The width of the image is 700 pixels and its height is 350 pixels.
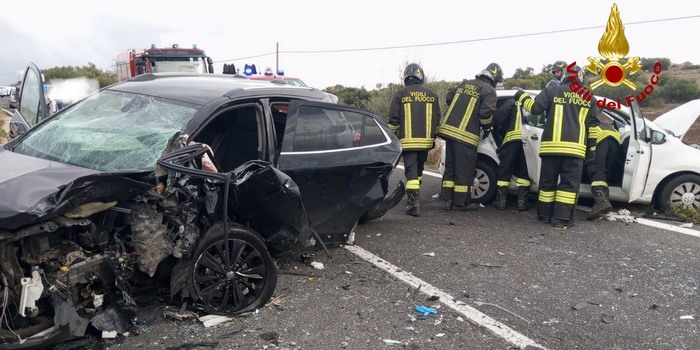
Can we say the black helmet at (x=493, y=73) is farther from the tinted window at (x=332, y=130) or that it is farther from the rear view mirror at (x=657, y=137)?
the tinted window at (x=332, y=130)

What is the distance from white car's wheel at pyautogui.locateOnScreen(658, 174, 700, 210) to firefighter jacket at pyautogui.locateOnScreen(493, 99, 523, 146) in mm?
1892

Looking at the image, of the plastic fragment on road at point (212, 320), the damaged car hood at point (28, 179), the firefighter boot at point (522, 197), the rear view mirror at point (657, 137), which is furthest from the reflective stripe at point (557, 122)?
the damaged car hood at point (28, 179)

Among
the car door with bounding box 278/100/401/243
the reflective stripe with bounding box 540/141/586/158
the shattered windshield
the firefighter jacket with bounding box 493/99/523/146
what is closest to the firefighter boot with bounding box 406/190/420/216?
the firefighter jacket with bounding box 493/99/523/146

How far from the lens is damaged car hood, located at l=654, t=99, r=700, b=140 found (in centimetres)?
688

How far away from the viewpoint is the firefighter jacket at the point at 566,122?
6504 mm

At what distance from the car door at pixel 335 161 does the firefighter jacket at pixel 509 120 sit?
2665 mm

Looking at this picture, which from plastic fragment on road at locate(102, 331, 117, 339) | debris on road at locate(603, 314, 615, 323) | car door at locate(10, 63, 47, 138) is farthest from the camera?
car door at locate(10, 63, 47, 138)

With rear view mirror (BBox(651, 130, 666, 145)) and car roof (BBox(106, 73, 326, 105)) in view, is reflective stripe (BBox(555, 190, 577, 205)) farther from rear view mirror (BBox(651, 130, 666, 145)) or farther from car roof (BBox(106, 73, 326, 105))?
car roof (BBox(106, 73, 326, 105))

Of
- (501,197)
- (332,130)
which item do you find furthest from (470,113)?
(332,130)

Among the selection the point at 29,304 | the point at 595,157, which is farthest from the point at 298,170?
the point at 595,157

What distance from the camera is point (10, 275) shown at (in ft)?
9.61

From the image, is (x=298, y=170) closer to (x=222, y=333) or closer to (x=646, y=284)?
(x=222, y=333)

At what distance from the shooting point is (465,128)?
714 centimetres

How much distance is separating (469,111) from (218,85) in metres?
3.71
